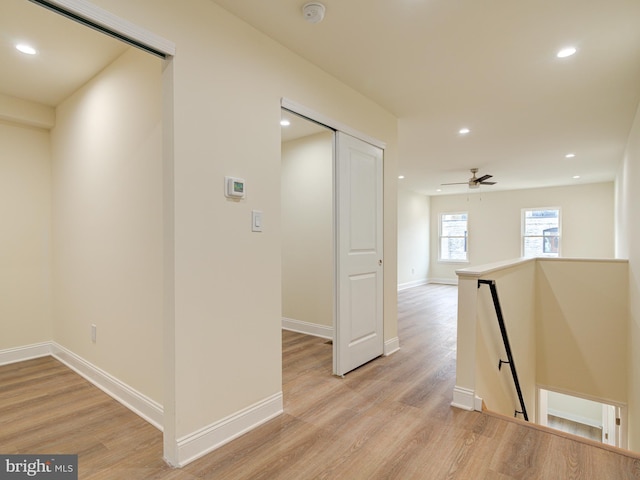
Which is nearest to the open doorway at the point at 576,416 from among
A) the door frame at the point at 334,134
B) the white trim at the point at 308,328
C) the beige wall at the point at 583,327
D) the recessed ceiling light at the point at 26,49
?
the beige wall at the point at 583,327

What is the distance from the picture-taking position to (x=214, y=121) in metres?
1.98

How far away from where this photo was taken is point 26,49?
2.44 metres

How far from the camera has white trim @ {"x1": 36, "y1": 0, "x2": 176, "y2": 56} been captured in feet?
4.69

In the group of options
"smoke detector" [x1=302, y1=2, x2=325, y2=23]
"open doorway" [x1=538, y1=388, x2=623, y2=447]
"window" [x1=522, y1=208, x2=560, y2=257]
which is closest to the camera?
"smoke detector" [x1=302, y1=2, x2=325, y2=23]

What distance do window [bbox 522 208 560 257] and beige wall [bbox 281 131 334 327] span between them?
7.17m

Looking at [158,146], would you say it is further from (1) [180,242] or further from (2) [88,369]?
(2) [88,369]

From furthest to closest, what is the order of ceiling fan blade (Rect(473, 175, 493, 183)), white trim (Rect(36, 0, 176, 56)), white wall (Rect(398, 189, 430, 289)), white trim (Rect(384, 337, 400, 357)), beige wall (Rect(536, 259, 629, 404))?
white wall (Rect(398, 189, 430, 289)) → ceiling fan blade (Rect(473, 175, 493, 183)) → beige wall (Rect(536, 259, 629, 404)) → white trim (Rect(384, 337, 400, 357)) → white trim (Rect(36, 0, 176, 56))

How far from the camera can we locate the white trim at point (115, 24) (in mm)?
1430

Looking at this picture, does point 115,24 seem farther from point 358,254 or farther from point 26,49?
point 358,254

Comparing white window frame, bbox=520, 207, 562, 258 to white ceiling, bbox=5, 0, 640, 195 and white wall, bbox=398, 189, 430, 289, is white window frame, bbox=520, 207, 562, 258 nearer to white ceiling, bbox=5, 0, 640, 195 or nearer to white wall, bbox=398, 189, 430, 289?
white wall, bbox=398, 189, 430, 289

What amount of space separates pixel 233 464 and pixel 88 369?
1915 mm

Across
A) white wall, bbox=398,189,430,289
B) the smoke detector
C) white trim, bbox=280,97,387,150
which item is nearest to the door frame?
white trim, bbox=280,97,387,150

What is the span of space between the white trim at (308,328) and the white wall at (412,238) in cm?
489

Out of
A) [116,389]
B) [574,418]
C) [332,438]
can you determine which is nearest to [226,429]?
[332,438]
